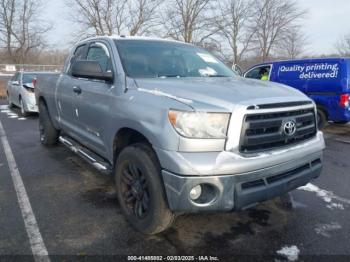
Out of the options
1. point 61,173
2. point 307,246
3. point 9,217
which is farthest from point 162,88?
point 61,173

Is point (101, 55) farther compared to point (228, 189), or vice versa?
point (101, 55)

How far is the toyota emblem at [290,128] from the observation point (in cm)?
300

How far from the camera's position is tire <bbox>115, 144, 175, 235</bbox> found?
2926 mm

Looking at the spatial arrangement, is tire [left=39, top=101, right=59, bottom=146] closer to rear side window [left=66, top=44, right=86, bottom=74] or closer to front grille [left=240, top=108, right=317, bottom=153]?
rear side window [left=66, top=44, right=86, bottom=74]

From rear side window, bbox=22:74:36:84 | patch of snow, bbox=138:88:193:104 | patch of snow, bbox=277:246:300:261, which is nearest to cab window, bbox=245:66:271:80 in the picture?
rear side window, bbox=22:74:36:84

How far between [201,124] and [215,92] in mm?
414

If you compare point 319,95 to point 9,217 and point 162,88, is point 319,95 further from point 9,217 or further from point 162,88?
point 9,217

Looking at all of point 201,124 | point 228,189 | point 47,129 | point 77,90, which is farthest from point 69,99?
point 228,189

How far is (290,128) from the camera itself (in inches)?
120

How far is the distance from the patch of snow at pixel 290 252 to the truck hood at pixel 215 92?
1.31 meters

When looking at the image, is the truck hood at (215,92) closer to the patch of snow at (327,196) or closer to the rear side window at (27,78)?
the patch of snow at (327,196)

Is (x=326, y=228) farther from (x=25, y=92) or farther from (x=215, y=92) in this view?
(x=25, y=92)

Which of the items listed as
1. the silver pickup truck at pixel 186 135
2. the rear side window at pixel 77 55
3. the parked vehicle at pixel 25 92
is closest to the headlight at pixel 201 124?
the silver pickup truck at pixel 186 135

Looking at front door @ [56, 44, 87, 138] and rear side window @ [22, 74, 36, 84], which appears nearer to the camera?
front door @ [56, 44, 87, 138]
